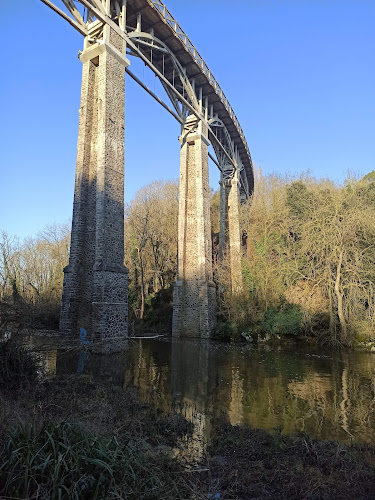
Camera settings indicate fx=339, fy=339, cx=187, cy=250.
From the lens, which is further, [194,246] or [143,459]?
[194,246]

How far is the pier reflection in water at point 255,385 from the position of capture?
18.3 feet

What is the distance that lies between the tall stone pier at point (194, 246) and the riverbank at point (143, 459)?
13.4 m

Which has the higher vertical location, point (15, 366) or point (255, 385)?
point (15, 366)

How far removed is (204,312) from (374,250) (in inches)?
354

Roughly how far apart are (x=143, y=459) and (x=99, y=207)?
10.5 m

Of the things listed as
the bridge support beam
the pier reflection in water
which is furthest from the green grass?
the bridge support beam

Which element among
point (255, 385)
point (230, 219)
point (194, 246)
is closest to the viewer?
point (255, 385)

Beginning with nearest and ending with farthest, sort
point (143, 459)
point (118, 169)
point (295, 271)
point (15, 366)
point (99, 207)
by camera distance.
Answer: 1. point (143, 459)
2. point (15, 366)
3. point (99, 207)
4. point (118, 169)
5. point (295, 271)

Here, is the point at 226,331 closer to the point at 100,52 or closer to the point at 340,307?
the point at 340,307

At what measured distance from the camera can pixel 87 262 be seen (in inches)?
540

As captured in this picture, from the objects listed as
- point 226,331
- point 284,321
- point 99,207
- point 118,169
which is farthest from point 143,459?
point 226,331

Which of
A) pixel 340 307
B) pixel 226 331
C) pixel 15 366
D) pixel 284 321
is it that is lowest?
pixel 226 331

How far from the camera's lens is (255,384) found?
8.43 meters

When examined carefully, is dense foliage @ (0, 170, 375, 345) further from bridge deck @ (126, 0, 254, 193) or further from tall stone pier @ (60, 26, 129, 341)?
bridge deck @ (126, 0, 254, 193)
